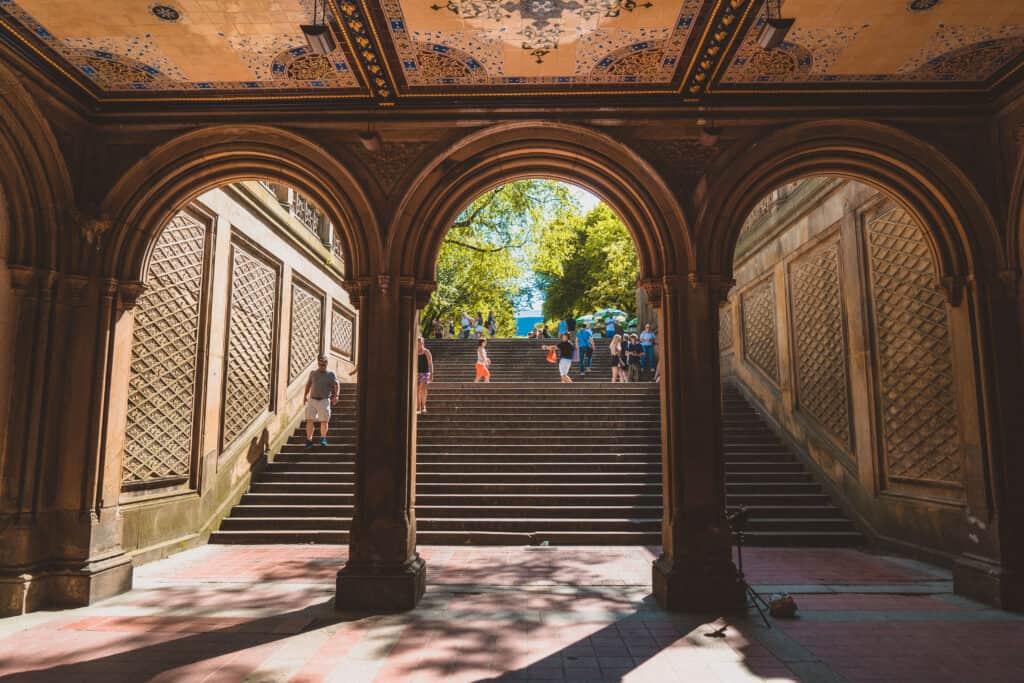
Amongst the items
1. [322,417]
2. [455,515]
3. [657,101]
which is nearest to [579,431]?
[455,515]

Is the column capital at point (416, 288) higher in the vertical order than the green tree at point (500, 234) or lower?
lower

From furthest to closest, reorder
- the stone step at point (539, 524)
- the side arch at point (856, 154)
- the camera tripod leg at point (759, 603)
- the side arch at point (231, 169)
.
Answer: the stone step at point (539, 524), the side arch at point (231, 169), the side arch at point (856, 154), the camera tripod leg at point (759, 603)

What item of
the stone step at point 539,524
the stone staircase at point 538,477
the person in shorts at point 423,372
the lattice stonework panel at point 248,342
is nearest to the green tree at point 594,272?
the stone staircase at point 538,477

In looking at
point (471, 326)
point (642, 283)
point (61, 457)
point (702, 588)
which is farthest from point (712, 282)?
point (471, 326)

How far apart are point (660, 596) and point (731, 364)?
8478 millimetres

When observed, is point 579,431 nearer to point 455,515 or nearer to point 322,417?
point 455,515

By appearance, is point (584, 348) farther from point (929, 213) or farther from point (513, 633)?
point (513, 633)

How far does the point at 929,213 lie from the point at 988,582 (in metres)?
3.31

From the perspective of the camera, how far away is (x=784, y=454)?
971 centimetres

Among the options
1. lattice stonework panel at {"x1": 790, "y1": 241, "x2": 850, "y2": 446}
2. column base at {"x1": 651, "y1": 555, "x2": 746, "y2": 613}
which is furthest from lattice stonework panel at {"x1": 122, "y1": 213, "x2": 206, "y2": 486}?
lattice stonework panel at {"x1": 790, "y1": 241, "x2": 850, "y2": 446}

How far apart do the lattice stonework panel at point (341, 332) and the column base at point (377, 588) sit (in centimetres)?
879

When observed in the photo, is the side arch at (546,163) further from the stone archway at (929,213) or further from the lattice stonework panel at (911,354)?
the lattice stonework panel at (911,354)

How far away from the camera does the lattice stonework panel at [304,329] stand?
11.1 meters

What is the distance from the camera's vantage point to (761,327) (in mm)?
11359
